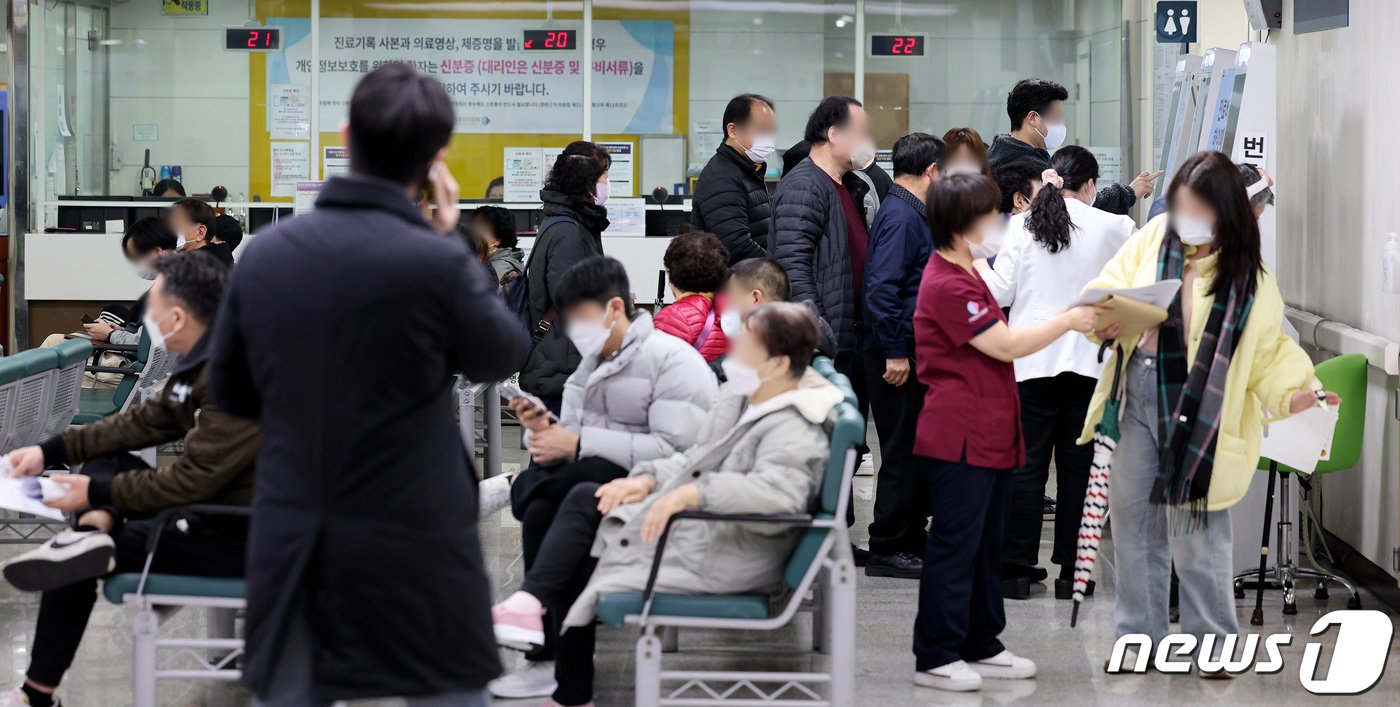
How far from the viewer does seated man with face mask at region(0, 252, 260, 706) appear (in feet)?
11.3

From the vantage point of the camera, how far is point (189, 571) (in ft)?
11.6

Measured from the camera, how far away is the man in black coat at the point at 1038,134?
602 centimetres

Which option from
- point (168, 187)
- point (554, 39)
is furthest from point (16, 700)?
point (554, 39)

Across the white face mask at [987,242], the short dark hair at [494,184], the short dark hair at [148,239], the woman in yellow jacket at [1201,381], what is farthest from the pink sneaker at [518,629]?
the short dark hair at [494,184]

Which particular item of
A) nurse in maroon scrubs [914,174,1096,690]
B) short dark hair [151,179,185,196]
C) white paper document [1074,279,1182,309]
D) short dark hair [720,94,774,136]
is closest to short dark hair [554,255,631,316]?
nurse in maroon scrubs [914,174,1096,690]

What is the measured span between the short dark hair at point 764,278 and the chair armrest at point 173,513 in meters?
1.63

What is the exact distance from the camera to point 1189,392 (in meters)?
3.89

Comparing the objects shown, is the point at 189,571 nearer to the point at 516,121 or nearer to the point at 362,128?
the point at 362,128

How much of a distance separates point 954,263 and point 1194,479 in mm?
824

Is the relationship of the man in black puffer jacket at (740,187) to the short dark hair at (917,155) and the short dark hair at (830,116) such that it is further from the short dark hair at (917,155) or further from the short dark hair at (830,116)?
the short dark hair at (917,155)

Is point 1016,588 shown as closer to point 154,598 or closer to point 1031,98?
point 1031,98

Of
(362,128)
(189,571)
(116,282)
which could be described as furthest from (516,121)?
(362,128)

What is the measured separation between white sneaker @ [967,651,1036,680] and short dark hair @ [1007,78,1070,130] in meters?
2.61

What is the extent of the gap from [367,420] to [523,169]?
30.8 feet
